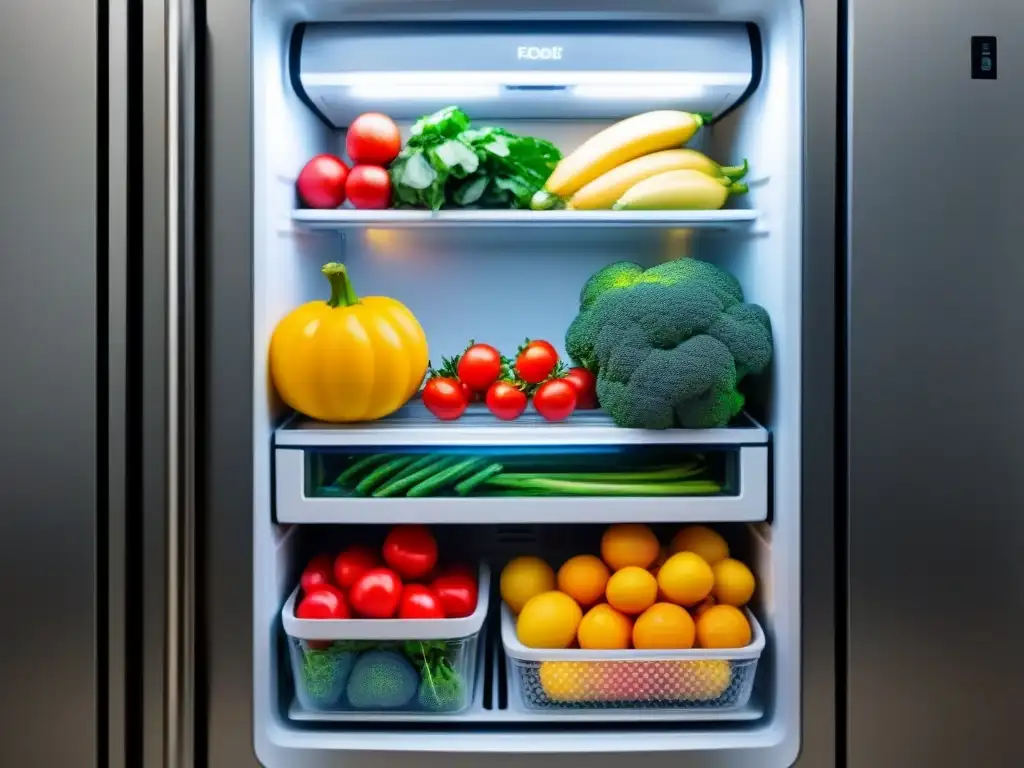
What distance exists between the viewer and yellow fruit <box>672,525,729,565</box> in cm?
134

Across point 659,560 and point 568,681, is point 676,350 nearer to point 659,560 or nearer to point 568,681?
point 659,560

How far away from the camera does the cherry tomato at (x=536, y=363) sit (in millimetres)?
1351

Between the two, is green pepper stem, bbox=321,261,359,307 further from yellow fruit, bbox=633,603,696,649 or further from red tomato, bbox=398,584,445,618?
yellow fruit, bbox=633,603,696,649

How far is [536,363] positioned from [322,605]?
1.52ft

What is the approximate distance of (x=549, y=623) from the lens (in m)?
1.27

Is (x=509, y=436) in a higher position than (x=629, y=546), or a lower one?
higher
